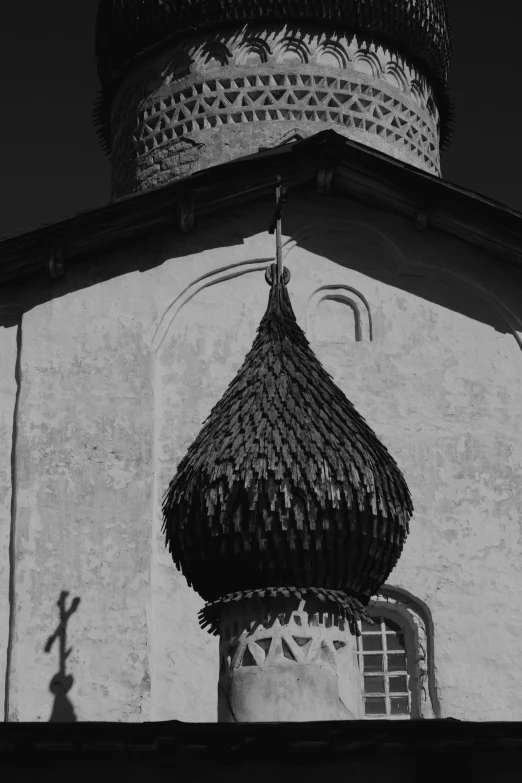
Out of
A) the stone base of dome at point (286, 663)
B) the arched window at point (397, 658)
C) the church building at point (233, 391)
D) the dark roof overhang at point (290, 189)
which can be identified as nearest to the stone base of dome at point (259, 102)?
the dark roof overhang at point (290, 189)

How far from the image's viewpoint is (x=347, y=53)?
46.0 ft

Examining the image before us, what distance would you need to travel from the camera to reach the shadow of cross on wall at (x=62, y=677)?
1002cm

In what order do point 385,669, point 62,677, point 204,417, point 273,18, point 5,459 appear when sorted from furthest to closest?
point 273,18
point 204,417
point 5,459
point 385,669
point 62,677

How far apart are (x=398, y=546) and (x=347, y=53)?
6.63m

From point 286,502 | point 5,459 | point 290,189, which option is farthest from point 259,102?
point 286,502

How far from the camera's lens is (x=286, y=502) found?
8000 millimetres

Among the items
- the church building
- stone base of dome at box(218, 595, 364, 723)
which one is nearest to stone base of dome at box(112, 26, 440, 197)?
the church building

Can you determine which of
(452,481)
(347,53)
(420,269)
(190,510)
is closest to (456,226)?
(420,269)

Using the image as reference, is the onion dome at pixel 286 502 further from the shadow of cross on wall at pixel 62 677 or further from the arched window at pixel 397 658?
the arched window at pixel 397 658

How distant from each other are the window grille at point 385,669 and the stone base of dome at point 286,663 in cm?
230

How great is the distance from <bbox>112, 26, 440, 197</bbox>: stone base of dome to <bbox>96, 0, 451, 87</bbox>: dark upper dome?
126 mm

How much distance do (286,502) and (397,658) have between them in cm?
289

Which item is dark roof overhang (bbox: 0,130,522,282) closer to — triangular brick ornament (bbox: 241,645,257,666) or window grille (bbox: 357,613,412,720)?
window grille (bbox: 357,613,412,720)

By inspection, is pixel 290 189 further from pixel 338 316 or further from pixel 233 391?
pixel 233 391
